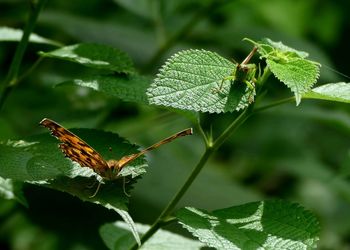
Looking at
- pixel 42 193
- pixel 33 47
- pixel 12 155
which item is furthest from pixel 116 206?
pixel 33 47

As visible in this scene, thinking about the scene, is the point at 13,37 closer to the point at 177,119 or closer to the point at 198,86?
the point at 198,86

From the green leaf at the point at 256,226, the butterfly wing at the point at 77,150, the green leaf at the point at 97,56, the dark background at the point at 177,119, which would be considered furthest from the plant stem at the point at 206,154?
the dark background at the point at 177,119

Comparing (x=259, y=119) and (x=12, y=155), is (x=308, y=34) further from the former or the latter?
(x=12, y=155)

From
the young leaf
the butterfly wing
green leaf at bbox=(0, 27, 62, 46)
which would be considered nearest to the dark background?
green leaf at bbox=(0, 27, 62, 46)

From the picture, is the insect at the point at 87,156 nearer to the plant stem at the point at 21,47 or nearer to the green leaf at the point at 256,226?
the green leaf at the point at 256,226

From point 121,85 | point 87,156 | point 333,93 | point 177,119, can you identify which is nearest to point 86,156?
point 87,156

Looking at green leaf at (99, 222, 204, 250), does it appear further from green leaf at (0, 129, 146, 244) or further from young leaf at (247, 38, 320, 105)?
young leaf at (247, 38, 320, 105)

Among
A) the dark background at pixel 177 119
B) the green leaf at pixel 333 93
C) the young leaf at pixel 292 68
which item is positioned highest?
the young leaf at pixel 292 68

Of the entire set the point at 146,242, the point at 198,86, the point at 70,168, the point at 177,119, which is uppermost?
the point at 198,86
